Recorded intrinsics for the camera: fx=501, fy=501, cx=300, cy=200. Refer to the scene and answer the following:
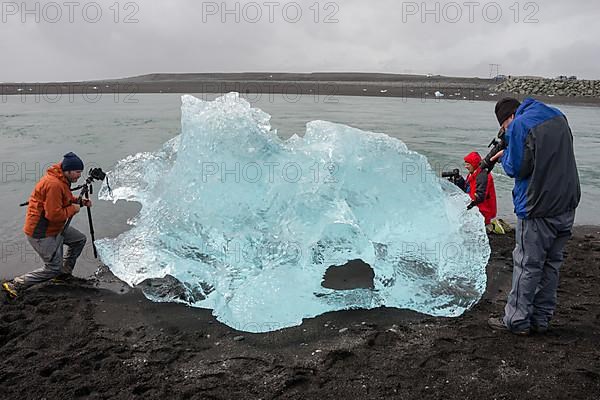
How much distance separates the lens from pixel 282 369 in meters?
3.96

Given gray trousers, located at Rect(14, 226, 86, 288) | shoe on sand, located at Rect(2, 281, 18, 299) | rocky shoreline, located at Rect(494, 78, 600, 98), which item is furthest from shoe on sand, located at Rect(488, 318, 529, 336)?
rocky shoreline, located at Rect(494, 78, 600, 98)

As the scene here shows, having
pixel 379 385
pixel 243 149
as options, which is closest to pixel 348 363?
pixel 379 385

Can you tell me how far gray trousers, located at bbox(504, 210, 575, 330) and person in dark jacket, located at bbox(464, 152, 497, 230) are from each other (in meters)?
2.26

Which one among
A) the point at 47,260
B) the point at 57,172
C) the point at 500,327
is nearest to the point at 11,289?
the point at 47,260

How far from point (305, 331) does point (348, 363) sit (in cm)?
69

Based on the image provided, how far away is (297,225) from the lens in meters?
5.07

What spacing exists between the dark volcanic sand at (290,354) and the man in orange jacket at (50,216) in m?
0.32

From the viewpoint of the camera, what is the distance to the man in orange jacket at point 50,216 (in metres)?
5.43

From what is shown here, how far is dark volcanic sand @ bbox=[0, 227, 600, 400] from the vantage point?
144 inches

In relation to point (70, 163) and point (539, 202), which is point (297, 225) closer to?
point (539, 202)

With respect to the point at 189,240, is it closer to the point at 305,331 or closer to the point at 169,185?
the point at 169,185

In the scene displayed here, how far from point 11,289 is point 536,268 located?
17.2ft

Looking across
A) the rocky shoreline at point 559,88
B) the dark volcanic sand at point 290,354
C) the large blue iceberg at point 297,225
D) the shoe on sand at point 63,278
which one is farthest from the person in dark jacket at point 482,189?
the rocky shoreline at point 559,88

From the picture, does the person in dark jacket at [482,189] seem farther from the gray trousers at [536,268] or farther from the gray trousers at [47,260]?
the gray trousers at [47,260]
